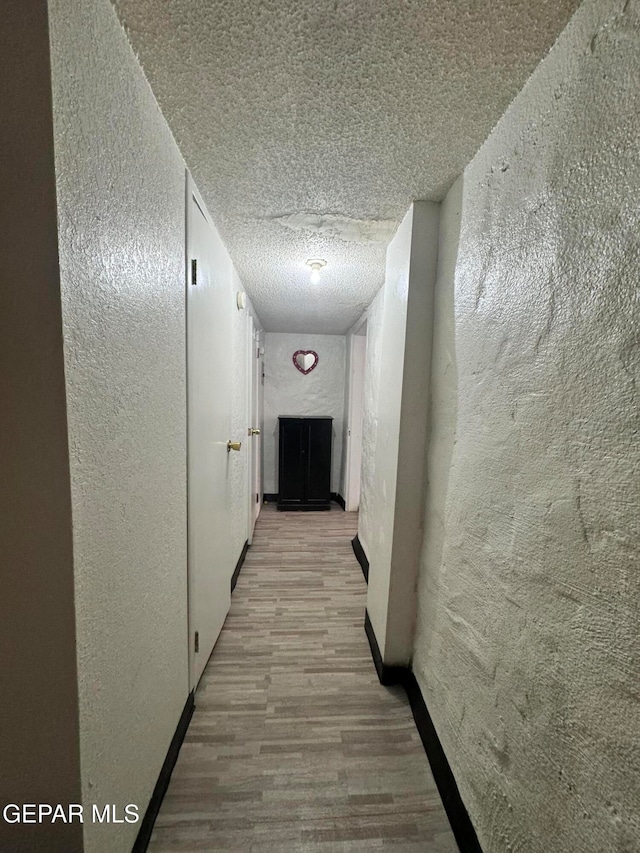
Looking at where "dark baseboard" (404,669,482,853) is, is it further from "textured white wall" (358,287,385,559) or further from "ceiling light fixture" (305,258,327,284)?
"ceiling light fixture" (305,258,327,284)

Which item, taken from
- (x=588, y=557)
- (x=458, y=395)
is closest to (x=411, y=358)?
(x=458, y=395)

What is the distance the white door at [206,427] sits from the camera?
121 centimetres

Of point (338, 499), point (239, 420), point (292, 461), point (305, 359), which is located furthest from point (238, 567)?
point (305, 359)

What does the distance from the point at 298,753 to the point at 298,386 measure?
10.7ft

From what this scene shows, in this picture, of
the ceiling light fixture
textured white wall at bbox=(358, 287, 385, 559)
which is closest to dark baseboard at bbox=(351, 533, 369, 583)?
textured white wall at bbox=(358, 287, 385, 559)

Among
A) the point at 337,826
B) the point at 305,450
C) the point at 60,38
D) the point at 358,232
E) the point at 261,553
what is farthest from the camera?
the point at 305,450

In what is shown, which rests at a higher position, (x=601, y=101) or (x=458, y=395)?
(x=601, y=101)

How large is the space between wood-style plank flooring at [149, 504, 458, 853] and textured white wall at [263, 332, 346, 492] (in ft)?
7.26

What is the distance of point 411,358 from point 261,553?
210 cm

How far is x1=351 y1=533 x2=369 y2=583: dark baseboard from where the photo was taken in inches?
92.9

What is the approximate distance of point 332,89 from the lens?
31.4 inches

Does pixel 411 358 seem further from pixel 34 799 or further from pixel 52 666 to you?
pixel 34 799

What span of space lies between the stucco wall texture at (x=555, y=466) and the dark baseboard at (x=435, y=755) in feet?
0.16

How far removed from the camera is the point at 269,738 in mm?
1197
